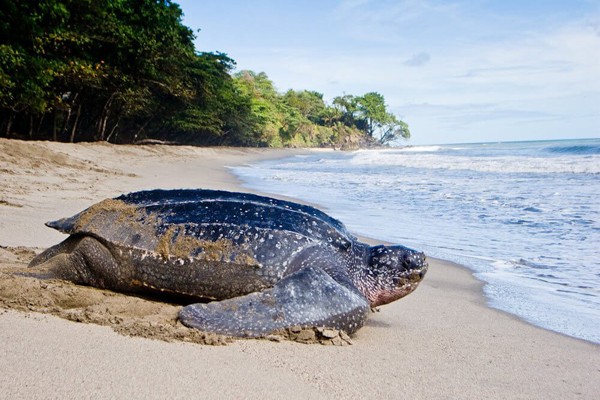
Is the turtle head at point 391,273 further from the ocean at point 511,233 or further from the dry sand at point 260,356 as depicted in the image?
the ocean at point 511,233

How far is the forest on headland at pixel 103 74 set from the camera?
1198 cm

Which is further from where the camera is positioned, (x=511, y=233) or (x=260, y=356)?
(x=511, y=233)

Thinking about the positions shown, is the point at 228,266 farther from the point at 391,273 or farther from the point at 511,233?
→ the point at 511,233

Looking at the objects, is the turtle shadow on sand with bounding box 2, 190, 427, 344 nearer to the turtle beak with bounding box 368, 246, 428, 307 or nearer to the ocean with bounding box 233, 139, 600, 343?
the turtle beak with bounding box 368, 246, 428, 307

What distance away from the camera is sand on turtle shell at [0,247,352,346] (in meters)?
2.29

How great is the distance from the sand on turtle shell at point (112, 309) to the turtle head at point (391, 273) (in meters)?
0.62

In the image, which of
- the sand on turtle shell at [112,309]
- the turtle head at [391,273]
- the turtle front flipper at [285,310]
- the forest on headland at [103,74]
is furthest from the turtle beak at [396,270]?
the forest on headland at [103,74]

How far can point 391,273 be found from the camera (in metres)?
3.05

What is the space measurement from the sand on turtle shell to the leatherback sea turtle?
2.8 inches

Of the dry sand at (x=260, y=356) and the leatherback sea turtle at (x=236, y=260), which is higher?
the leatherback sea turtle at (x=236, y=260)

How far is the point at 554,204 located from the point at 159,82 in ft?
55.9

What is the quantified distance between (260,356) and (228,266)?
71cm

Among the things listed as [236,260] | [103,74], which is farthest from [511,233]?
[103,74]

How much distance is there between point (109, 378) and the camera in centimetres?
170
